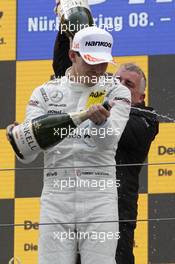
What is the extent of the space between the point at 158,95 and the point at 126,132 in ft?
1.83

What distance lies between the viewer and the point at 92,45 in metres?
3.21

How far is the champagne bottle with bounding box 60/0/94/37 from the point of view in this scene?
3.56 m

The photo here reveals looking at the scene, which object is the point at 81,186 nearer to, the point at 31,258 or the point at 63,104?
the point at 63,104

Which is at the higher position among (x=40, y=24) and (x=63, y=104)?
(x=40, y=24)

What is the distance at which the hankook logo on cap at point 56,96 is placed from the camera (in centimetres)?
324

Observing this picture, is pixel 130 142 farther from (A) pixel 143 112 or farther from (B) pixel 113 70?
(B) pixel 113 70

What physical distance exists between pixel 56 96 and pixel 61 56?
400 millimetres

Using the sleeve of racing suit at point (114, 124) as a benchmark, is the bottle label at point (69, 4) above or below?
above

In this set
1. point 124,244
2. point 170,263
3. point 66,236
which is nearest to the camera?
point 66,236

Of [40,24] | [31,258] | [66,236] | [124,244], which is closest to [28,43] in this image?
[40,24]

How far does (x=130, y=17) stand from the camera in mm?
4254

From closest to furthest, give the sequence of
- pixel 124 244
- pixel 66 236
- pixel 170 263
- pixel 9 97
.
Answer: pixel 66 236
pixel 124 244
pixel 170 263
pixel 9 97
